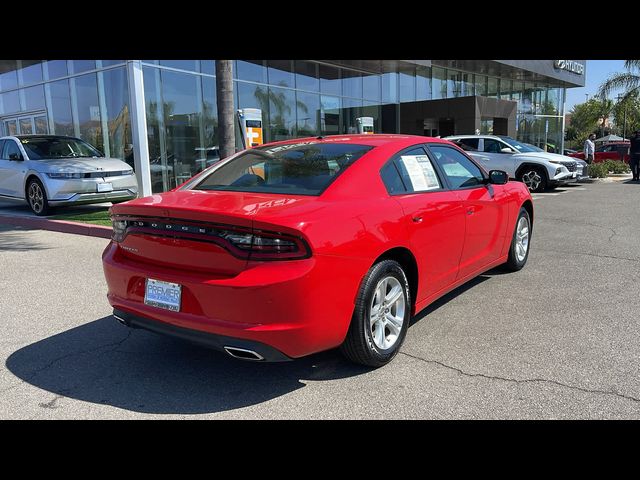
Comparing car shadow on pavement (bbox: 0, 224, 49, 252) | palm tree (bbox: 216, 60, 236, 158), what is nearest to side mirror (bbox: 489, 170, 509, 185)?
palm tree (bbox: 216, 60, 236, 158)

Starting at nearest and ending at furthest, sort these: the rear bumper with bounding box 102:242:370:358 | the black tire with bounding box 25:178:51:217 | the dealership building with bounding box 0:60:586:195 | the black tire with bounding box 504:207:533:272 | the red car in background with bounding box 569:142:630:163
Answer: the rear bumper with bounding box 102:242:370:358
the black tire with bounding box 504:207:533:272
the black tire with bounding box 25:178:51:217
the dealership building with bounding box 0:60:586:195
the red car in background with bounding box 569:142:630:163

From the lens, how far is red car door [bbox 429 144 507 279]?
181 inches

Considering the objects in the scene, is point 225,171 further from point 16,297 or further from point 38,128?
point 38,128

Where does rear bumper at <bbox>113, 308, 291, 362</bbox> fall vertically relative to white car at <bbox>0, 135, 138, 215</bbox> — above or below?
below

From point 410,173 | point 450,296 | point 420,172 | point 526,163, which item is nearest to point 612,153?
point 526,163

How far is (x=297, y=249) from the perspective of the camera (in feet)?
9.72

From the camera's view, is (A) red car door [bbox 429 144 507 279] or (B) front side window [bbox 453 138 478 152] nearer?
(A) red car door [bbox 429 144 507 279]

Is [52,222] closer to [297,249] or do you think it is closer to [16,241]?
[16,241]

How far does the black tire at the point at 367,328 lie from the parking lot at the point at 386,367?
120 mm

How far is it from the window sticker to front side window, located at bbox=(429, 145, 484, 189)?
200mm

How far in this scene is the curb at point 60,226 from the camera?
8.65 metres

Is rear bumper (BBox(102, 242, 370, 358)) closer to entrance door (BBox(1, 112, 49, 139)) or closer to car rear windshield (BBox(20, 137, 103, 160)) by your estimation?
car rear windshield (BBox(20, 137, 103, 160))

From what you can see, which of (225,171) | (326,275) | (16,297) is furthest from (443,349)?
(16,297)

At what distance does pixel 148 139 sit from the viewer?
1323 cm
